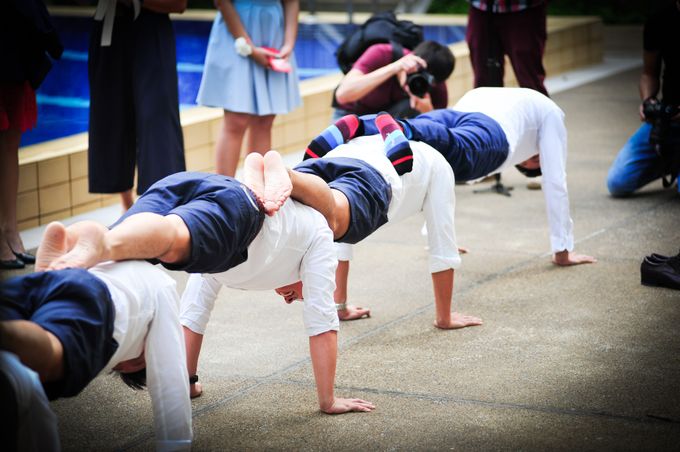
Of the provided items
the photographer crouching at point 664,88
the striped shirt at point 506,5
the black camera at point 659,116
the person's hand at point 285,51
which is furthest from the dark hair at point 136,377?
the striped shirt at point 506,5

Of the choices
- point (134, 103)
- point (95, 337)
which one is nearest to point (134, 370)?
point (95, 337)

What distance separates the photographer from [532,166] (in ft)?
18.1

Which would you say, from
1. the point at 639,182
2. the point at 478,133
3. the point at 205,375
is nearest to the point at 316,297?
the point at 205,375

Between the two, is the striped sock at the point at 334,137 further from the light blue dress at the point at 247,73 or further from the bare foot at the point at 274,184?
the light blue dress at the point at 247,73

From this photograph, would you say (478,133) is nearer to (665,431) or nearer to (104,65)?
(665,431)

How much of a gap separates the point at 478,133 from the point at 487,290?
0.81m

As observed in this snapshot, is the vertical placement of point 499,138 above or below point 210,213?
below

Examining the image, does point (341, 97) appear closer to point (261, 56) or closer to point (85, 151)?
point (261, 56)

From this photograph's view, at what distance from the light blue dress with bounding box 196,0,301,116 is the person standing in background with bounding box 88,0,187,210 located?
2.13ft

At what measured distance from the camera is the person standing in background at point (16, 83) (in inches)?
198

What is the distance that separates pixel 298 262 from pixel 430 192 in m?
0.94

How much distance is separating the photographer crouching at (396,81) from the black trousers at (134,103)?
0.94 m

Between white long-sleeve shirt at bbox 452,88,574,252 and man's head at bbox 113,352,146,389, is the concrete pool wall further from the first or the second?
man's head at bbox 113,352,146,389

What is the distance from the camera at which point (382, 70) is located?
5410mm
